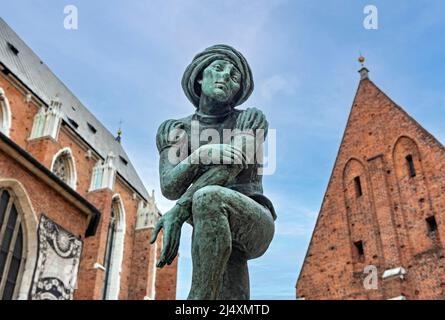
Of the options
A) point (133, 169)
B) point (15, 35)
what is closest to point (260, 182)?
point (15, 35)

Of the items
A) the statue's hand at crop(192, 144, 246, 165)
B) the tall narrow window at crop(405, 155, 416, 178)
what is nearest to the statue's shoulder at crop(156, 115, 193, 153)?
the statue's hand at crop(192, 144, 246, 165)

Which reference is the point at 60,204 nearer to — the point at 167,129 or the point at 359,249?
the point at 359,249

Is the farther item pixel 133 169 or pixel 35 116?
pixel 133 169

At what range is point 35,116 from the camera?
53.6 feet

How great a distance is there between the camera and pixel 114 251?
19.4 metres

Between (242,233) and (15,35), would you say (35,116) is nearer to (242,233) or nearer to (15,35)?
(15,35)

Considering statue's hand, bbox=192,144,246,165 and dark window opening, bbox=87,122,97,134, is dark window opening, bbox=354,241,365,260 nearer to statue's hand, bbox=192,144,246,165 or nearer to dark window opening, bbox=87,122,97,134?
statue's hand, bbox=192,144,246,165

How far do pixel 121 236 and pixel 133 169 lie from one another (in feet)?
24.3

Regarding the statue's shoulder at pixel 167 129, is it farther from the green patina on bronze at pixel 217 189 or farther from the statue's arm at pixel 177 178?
the statue's arm at pixel 177 178

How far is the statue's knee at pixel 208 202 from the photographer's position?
1.68 meters

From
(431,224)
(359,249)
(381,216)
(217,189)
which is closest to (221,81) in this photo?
(217,189)

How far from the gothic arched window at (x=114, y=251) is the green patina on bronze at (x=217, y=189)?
17667 millimetres

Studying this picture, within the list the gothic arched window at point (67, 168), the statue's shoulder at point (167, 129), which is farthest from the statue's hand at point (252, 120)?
the gothic arched window at point (67, 168)

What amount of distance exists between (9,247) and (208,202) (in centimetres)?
1100
